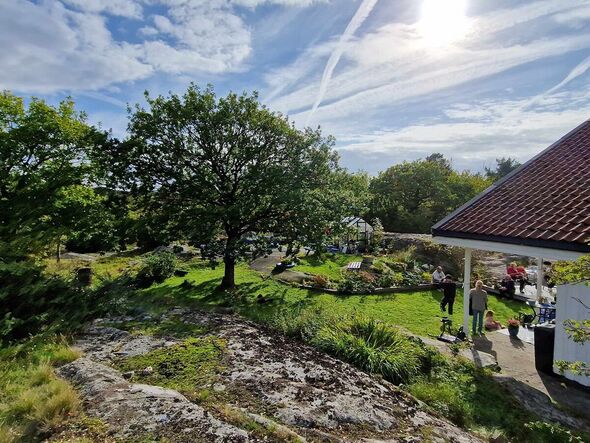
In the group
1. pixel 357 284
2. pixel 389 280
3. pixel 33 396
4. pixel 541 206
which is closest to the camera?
pixel 33 396

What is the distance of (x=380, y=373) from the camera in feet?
22.5

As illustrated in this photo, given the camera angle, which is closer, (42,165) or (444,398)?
(444,398)

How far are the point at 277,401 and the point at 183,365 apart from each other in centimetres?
209

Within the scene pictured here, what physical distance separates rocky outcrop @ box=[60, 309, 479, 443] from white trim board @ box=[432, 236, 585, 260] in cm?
368

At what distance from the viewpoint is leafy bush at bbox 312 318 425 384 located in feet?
22.7

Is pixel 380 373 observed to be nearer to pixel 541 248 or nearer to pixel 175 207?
pixel 541 248

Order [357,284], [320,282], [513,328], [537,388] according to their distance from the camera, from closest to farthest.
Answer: [537,388] < [513,328] < [357,284] < [320,282]

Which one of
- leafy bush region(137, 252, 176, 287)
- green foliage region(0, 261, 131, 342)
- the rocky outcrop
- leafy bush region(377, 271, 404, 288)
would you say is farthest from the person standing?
leafy bush region(137, 252, 176, 287)

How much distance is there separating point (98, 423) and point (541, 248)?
25.7ft

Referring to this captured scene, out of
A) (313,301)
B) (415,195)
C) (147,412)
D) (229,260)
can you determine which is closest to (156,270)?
(229,260)

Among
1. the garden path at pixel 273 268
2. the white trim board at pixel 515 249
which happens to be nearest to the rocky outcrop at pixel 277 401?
the white trim board at pixel 515 249

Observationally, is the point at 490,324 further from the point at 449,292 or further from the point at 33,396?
the point at 33,396

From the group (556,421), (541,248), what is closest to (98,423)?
(556,421)

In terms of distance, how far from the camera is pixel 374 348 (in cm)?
749
